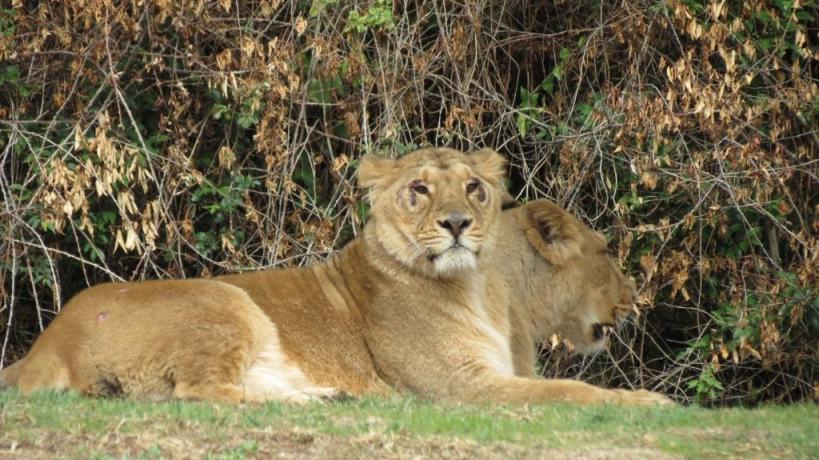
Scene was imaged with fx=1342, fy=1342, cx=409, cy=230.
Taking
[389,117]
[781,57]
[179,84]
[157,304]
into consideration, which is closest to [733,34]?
[781,57]

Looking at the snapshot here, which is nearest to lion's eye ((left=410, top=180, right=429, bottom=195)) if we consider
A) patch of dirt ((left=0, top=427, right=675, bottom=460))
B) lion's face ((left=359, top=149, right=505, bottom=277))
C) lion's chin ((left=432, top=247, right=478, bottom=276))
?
lion's face ((left=359, top=149, right=505, bottom=277))

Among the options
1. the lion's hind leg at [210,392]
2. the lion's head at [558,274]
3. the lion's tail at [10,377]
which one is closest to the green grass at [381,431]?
the lion's hind leg at [210,392]

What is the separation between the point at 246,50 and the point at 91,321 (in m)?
3.13

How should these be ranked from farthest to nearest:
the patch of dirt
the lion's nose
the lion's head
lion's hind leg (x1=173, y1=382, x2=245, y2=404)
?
1. the lion's head
2. the lion's nose
3. lion's hind leg (x1=173, y1=382, x2=245, y2=404)
4. the patch of dirt

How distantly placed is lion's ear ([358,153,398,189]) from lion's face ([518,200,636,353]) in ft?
3.29

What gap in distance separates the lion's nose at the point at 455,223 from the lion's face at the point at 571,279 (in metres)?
1.15

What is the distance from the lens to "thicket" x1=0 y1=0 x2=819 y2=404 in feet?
30.9

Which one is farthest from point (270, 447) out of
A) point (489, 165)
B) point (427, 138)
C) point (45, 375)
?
point (427, 138)

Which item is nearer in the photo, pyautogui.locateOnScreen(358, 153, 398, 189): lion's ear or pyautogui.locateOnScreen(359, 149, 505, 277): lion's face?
pyautogui.locateOnScreen(359, 149, 505, 277): lion's face

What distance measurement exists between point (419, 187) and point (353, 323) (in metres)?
0.83

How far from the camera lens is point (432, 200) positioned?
23.4 ft

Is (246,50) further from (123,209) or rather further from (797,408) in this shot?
(797,408)

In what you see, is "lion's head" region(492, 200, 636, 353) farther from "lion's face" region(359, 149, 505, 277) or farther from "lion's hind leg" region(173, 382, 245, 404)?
"lion's hind leg" region(173, 382, 245, 404)

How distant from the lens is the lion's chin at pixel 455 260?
702 cm
